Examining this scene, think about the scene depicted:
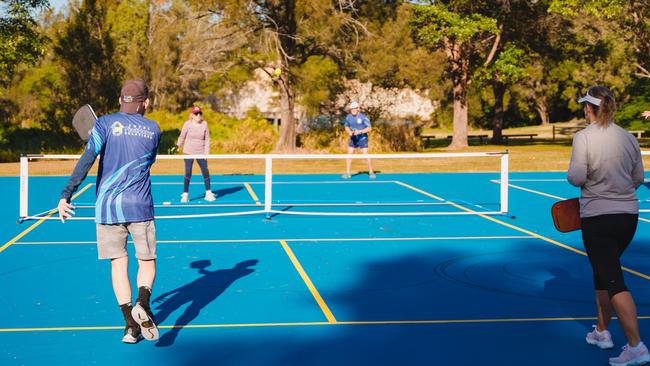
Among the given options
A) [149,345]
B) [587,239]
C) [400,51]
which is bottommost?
[149,345]

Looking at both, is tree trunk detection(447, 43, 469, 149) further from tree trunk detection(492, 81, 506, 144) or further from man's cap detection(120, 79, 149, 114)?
man's cap detection(120, 79, 149, 114)

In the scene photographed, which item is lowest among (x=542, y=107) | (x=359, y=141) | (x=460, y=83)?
(x=359, y=141)

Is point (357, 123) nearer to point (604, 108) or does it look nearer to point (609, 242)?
point (604, 108)

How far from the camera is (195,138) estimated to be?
1809 centimetres

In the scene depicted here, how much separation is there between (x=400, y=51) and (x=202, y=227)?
76.3ft

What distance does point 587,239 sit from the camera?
22.5 feet

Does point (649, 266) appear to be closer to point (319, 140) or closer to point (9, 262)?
point (9, 262)

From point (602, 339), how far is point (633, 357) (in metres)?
→ 0.61

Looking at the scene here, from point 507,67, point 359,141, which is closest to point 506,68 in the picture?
point 507,67

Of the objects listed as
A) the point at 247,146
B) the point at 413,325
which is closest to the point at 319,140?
the point at 247,146

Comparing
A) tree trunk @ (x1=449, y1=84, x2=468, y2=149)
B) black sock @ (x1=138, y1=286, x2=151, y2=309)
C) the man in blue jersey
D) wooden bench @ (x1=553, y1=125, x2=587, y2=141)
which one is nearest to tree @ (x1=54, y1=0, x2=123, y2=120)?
tree trunk @ (x1=449, y1=84, x2=468, y2=149)

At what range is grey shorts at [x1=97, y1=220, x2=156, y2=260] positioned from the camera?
7.17m

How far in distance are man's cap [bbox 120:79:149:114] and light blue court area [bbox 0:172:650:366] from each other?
180 cm

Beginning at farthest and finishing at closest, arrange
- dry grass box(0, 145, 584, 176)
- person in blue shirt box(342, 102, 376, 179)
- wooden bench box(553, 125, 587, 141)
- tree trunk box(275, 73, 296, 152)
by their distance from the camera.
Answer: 1. wooden bench box(553, 125, 587, 141)
2. tree trunk box(275, 73, 296, 152)
3. dry grass box(0, 145, 584, 176)
4. person in blue shirt box(342, 102, 376, 179)
